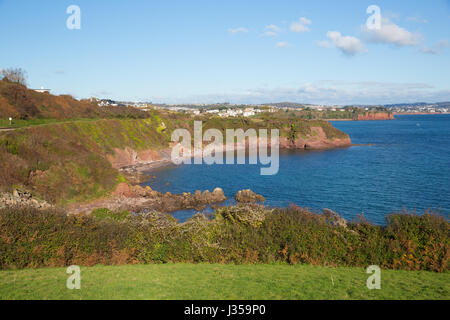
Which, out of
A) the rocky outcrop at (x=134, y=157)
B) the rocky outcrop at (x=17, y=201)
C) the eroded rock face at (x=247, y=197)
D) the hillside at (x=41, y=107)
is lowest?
the eroded rock face at (x=247, y=197)

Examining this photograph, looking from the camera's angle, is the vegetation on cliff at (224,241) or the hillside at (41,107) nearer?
the vegetation on cliff at (224,241)

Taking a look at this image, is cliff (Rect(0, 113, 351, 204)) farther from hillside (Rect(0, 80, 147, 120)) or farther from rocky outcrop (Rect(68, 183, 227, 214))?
hillside (Rect(0, 80, 147, 120))

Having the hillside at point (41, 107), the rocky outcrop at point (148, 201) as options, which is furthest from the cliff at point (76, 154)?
the hillside at point (41, 107)

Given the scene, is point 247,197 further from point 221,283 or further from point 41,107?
point 41,107

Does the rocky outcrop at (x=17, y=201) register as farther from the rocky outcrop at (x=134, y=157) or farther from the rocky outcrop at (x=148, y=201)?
the rocky outcrop at (x=134, y=157)

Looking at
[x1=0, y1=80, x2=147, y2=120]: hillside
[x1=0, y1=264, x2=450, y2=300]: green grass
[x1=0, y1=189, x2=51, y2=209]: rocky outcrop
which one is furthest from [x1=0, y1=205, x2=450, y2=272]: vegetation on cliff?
[x1=0, y1=80, x2=147, y2=120]: hillside

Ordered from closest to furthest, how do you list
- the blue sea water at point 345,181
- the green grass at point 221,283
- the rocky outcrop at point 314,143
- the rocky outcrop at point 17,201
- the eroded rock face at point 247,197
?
the green grass at point 221,283 → the rocky outcrop at point 17,201 → the blue sea water at point 345,181 → the eroded rock face at point 247,197 → the rocky outcrop at point 314,143
